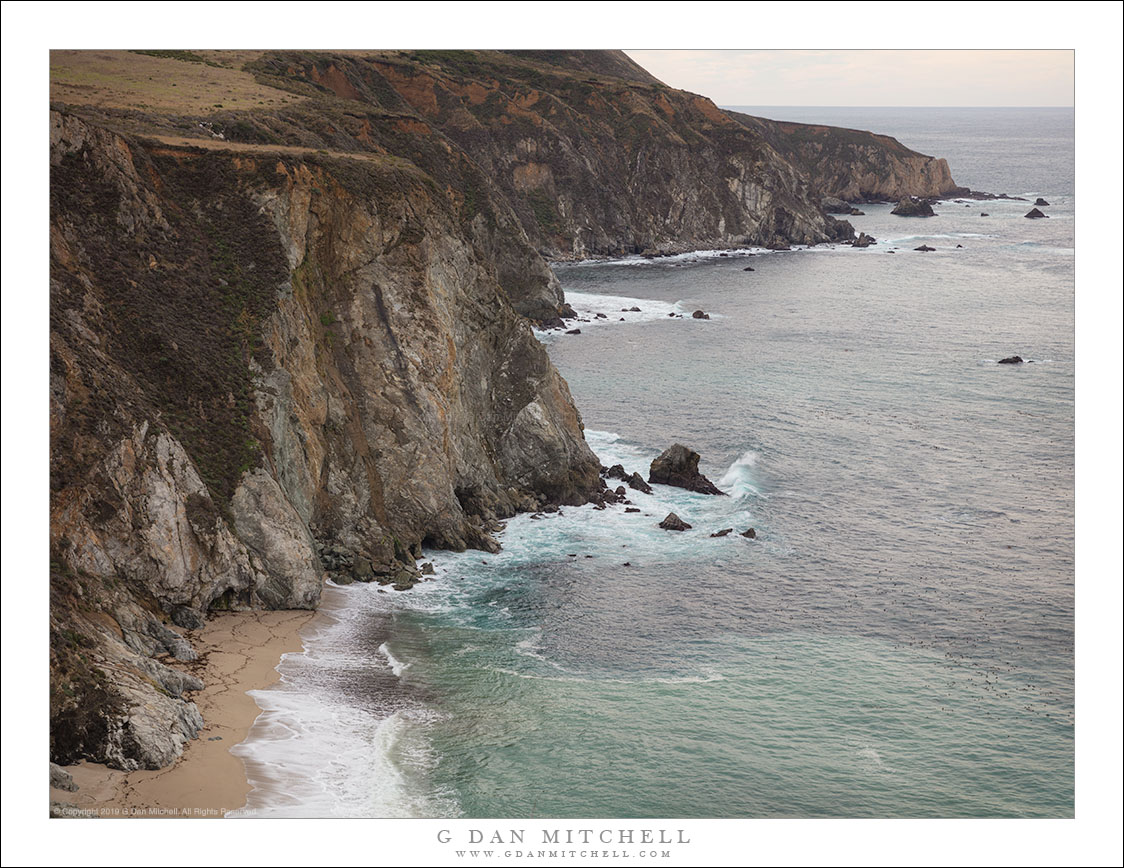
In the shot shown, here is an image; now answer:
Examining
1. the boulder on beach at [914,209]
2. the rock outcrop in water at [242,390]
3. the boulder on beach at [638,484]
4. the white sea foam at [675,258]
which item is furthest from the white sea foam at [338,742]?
the boulder on beach at [914,209]

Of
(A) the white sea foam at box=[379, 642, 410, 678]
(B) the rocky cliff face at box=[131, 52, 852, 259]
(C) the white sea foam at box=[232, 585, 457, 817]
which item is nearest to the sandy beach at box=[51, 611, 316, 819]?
(C) the white sea foam at box=[232, 585, 457, 817]

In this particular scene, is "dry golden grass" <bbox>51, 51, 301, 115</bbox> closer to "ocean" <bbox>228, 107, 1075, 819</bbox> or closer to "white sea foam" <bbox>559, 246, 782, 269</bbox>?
"ocean" <bbox>228, 107, 1075, 819</bbox>

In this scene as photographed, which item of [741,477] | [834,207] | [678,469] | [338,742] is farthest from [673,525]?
[834,207]

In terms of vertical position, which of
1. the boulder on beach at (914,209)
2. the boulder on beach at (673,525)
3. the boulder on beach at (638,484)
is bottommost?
the boulder on beach at (673,525)

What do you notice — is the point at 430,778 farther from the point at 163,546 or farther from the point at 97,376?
the point at 97,376

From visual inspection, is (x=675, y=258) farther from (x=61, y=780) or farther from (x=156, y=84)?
(x=61, y=780)

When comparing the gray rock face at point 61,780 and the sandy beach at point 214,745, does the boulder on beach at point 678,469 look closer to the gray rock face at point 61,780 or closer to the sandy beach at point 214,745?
the sandy beach at point 214,745
